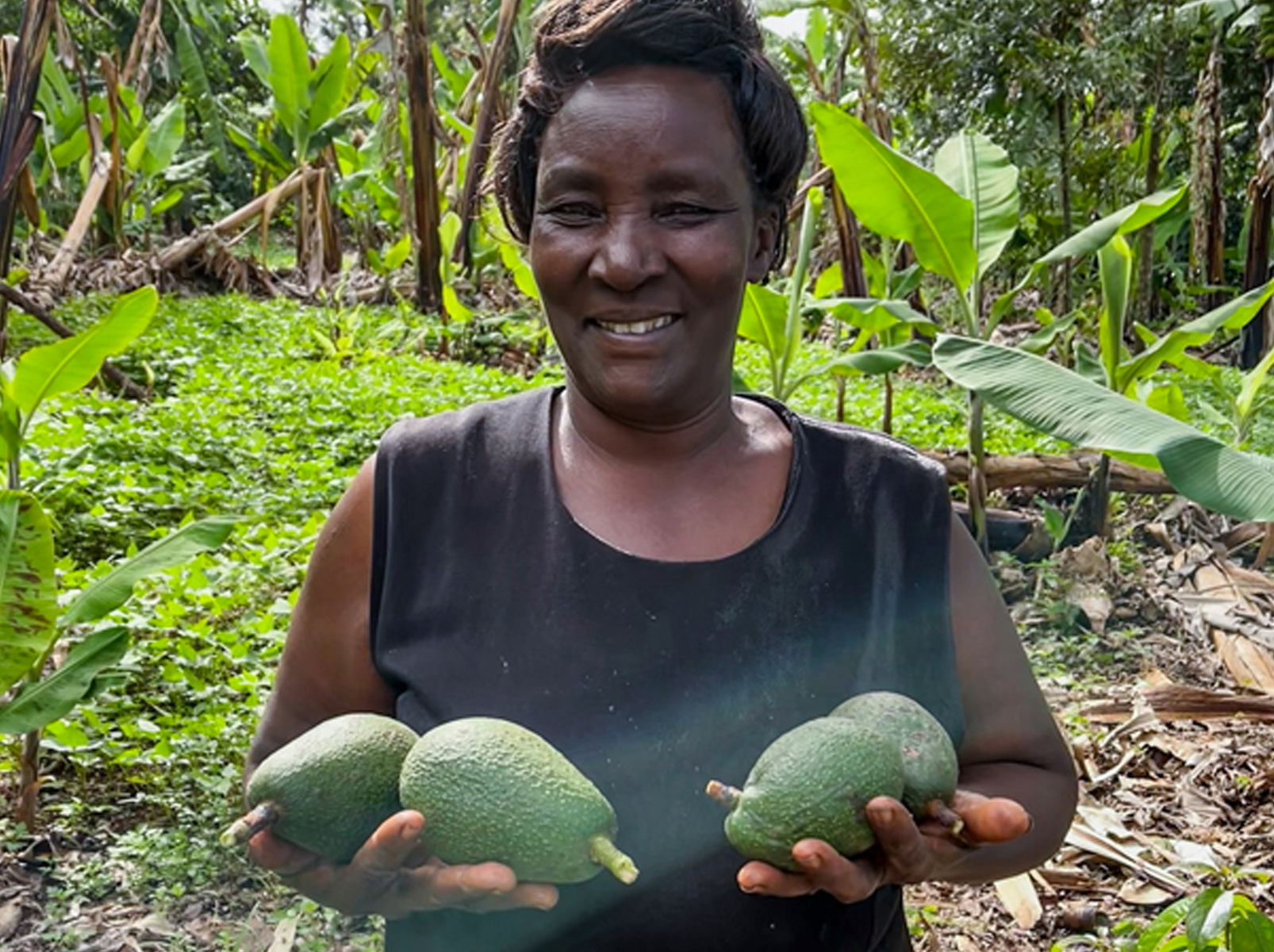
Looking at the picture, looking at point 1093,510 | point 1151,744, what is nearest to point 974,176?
point 1093,510

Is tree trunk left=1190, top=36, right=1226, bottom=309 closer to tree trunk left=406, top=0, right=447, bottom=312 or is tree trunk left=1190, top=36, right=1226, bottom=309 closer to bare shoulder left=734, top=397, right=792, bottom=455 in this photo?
tree trunk left=406, top=0, right=447, bottom=312

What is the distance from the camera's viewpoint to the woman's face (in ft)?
4.83

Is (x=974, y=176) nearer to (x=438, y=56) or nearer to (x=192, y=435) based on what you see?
(x=192, y=435)

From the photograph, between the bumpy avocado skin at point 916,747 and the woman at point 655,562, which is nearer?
the bumpy avocado skin at point 916,747

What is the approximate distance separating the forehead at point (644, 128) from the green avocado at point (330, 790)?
670mm

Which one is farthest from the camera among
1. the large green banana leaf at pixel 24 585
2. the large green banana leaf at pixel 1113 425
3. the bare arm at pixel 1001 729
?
the large green banana leaf at pixel 24 585

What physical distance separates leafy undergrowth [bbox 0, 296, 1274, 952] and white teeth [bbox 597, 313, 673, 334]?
167 centimetres

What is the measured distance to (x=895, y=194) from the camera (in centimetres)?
387

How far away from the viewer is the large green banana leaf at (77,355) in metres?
3.00

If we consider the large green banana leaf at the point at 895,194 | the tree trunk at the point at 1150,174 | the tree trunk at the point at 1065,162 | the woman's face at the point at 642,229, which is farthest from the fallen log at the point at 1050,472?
the tree trunk at the point at 1150,174

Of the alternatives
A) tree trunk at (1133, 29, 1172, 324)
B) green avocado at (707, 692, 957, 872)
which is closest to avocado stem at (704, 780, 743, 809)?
green avocado at (707, 692, 957, 872)

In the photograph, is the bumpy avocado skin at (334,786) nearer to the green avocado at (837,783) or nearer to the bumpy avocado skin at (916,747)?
the green avocado at (837,783)

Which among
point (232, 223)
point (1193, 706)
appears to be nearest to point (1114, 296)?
point (1193, 706)

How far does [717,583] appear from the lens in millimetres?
1537
